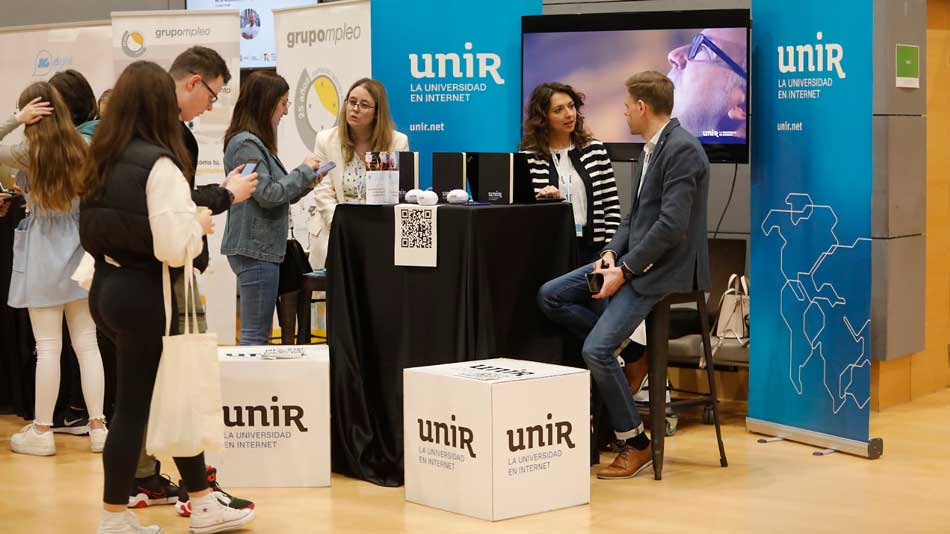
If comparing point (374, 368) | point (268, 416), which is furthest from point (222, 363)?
point (374, 368)

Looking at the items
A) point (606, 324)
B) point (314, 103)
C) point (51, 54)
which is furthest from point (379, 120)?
point (51, 54)

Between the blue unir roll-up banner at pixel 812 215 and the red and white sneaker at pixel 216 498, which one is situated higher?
the blue unir roll-up banner at pixel 812 215

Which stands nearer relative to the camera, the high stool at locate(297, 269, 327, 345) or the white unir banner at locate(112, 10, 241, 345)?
the high stool at locate(297, 269, 327, 345)

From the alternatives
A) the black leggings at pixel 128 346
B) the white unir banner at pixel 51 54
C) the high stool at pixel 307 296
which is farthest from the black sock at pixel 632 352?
the white unir banner at pixel 51 54

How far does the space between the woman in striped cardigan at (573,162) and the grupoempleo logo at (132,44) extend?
3.00m

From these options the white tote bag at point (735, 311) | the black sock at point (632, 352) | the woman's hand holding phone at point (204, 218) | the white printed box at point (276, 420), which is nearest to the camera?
the woman's hand holding phone at point (204, 218)

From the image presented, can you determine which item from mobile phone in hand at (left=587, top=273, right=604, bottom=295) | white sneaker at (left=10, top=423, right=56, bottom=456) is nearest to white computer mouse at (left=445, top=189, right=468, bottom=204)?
mobile phone in hand at (left=587, top=273, right=604, bottom=295)

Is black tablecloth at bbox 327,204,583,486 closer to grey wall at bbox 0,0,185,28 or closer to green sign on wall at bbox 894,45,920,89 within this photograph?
green sign on wall at bbox 894,45,920,89

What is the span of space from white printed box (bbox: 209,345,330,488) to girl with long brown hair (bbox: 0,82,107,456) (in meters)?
0.96

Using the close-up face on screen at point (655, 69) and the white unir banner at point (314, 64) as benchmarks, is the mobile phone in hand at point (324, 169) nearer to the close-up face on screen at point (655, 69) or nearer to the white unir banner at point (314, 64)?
the close-up face on screen at point (655, 69)

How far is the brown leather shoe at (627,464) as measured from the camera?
446 centimetres

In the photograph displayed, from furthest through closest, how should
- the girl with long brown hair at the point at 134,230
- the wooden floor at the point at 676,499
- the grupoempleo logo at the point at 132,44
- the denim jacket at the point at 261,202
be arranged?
the grupoempleo logo at the point at 132,44 < the denim jacket at the point at 261,202 < the wooden floor at the point at 676,499 < the girl with long brown hair at the point at 134,230

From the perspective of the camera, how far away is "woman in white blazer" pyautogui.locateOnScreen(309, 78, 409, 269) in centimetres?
517

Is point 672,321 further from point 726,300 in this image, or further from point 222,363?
point 222,363
